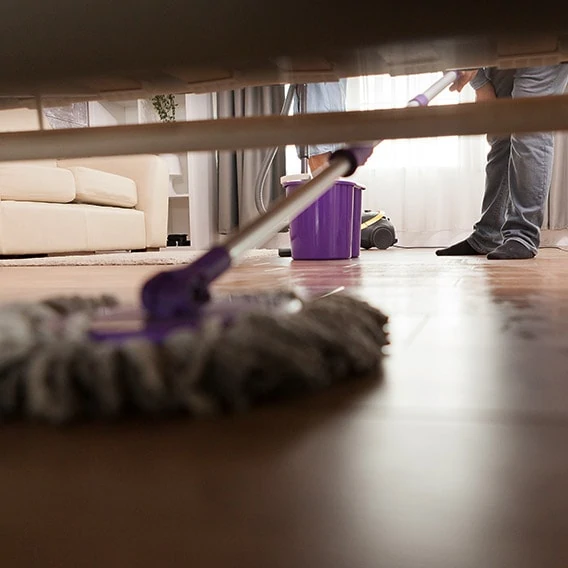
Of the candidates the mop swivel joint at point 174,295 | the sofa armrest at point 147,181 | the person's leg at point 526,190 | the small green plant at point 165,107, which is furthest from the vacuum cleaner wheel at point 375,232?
the mop swivel joint at point 174,295

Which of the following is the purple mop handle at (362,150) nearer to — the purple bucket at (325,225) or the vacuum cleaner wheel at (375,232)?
the purple bucket at (325,225)

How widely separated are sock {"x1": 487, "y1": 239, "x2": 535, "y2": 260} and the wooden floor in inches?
69.3

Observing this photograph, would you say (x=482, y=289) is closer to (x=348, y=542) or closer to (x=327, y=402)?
(x=327, y=402)

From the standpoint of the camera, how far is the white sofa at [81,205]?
309 cm

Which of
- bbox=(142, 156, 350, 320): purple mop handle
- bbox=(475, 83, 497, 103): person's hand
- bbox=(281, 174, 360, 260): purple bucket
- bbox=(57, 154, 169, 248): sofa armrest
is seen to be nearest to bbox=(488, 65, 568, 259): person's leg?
bbox=(475, 83, 497, 103): person's hand

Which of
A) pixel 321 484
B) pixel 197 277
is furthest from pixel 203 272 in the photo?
pixel 321 484

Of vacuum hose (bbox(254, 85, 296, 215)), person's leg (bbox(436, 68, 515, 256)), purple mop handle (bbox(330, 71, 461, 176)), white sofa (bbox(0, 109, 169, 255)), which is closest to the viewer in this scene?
purple mop handle (bbox(330, 71, 461, 176))

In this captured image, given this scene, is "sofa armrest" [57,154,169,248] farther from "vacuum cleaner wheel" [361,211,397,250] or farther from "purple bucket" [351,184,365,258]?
"purple bucket" [351,184,365,258]

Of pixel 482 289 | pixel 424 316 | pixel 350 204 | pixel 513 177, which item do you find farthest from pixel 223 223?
pixel 424 316

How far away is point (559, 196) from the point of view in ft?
14.0

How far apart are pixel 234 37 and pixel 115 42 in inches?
4.3

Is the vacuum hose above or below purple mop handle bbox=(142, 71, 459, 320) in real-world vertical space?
above

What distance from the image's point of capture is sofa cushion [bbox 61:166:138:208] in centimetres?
362

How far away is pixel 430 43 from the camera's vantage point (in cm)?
59
